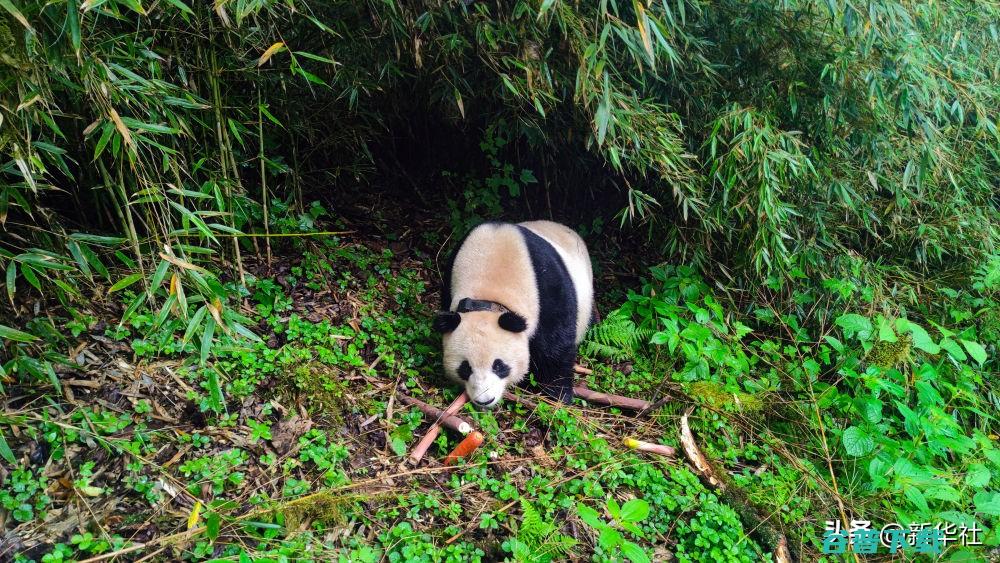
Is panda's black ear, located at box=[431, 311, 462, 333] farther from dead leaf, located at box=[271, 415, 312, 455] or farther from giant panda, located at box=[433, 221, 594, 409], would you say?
dead leaf, located at box=[271, 415, 312, 455]

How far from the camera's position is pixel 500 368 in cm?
338

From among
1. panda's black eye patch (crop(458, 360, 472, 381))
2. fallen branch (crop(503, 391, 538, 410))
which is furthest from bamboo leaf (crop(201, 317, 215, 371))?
fallen branch (crop(503, 391, 538, 410))

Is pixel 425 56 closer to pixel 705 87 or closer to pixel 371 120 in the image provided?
pixel 371 120

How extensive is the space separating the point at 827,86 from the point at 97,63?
3.74 metres

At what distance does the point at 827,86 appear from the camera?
3727 mm

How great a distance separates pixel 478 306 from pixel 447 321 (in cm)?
21

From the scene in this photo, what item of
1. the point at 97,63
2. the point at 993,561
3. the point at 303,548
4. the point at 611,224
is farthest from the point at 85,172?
the point at 993,561

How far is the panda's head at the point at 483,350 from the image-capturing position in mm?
3314

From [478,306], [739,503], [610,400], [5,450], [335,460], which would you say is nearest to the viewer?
[5,450]

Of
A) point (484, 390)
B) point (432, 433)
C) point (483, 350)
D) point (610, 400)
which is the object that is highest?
point (483, 350)

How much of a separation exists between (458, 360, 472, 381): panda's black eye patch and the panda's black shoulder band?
316 mm

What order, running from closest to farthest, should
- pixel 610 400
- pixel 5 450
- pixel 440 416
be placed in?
pixel 5 450 < pixel 440 416 < pixel 610 400

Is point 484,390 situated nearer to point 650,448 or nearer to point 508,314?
point 508,314

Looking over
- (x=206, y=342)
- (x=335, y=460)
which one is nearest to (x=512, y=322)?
(x=335, y=460)
